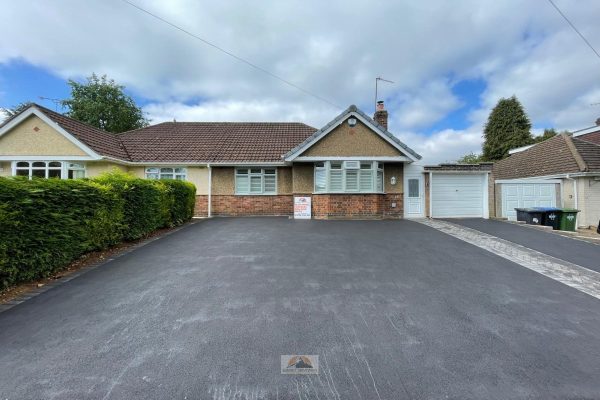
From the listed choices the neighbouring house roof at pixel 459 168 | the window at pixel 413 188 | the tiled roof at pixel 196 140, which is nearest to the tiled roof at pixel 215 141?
the tiled roof at pixel 196 140

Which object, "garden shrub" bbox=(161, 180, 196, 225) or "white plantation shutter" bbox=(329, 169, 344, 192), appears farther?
"white plantation shutter" bbox=(329, 169, 344, 192)

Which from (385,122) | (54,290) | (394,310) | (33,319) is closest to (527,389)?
(394,310)

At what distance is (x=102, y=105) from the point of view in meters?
29.6

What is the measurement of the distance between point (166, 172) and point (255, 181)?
5100 millimetres

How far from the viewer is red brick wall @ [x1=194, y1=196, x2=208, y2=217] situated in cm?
1513

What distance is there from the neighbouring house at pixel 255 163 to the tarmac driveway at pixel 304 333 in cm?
809

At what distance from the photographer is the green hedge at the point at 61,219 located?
14.2ft

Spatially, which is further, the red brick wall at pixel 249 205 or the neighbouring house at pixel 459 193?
the red brick wall at pixel 249 205

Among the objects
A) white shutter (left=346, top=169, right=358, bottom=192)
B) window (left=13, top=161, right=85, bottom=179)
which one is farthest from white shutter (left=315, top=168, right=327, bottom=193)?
window (left=13, top=161, right=85, bottom=179)

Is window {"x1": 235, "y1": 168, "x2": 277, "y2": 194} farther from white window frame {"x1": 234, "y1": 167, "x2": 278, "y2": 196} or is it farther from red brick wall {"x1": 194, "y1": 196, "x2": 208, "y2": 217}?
red brick wall {"x1": 194, "y1": 196, "x2": 208, "y2": 217}

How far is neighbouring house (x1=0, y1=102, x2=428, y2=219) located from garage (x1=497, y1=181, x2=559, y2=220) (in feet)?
14.6

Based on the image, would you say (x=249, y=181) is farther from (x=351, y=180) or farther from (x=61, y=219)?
(x=61, y=219)

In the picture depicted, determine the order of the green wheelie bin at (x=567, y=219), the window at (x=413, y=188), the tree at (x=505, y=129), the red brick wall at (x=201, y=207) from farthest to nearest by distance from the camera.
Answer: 1. the tree at (x=505, y=129)
2. the red brick wall at (x=201, y=207)
3. the window at (x=413, y=188)
4. the green wheelie bin at (x=567, y=219)

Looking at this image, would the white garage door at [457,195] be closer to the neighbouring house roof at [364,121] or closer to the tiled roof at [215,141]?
the neighbouring house roof at [364,121]
